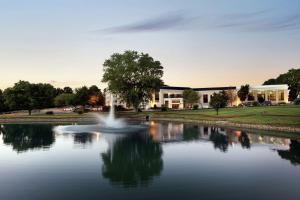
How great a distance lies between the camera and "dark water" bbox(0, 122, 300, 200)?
20.0m

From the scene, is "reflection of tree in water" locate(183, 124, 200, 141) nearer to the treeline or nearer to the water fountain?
the water fountain

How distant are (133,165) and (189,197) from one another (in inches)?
393

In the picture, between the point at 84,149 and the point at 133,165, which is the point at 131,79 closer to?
the point at 84,149

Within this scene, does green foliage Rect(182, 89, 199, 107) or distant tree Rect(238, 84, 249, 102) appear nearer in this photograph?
green foliage Rect(182, 89, 199, 107)

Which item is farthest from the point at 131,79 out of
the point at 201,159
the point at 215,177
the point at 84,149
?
the point at 215,177

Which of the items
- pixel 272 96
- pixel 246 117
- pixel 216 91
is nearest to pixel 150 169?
pixel 246 117

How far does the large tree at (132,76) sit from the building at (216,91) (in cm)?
2571

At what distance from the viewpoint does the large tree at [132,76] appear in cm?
9244

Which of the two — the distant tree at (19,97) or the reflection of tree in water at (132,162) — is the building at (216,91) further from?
the reflection of tree in water at (132,162)

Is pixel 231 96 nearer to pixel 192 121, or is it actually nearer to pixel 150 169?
pixel 192 121

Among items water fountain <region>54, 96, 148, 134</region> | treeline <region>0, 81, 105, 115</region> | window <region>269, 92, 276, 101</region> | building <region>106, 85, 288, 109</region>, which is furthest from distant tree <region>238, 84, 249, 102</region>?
water fountain <region>54, 96, 148, 134</region>

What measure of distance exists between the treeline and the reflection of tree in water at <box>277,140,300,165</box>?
7888 cm

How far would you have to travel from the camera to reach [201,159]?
31000mm

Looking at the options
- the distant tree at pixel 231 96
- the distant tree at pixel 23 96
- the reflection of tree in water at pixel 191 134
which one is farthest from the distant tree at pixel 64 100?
the reflection of tree in water at pixel 191 134
